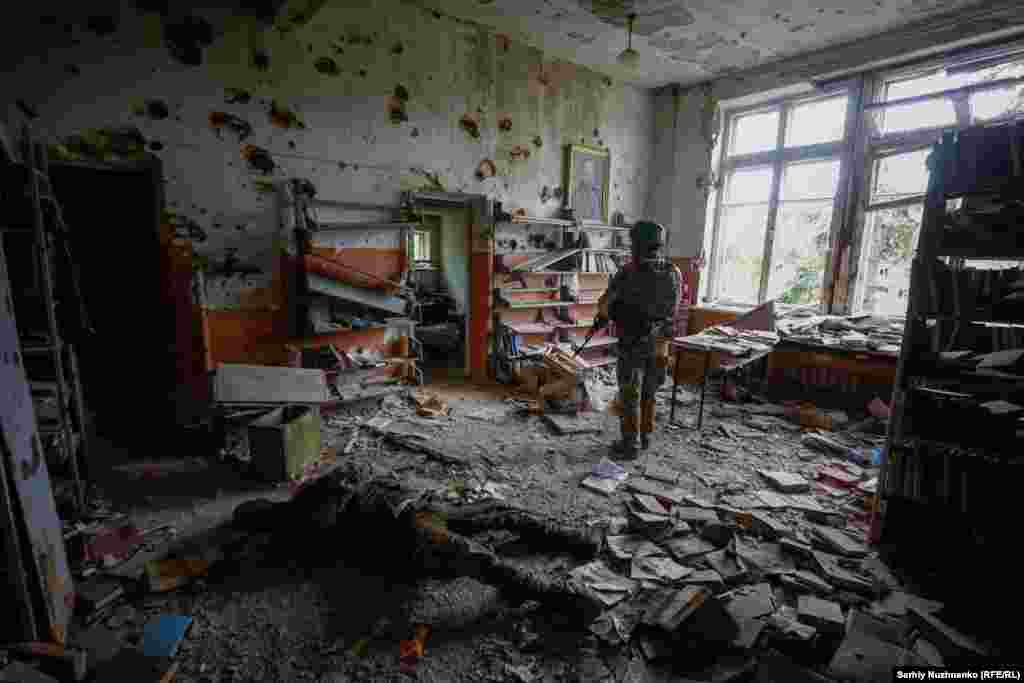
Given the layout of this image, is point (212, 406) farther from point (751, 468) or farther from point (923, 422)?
point (923, 422)

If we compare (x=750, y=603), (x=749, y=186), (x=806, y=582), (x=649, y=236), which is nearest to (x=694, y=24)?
(x=749, y=186)

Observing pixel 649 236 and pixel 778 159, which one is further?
pixel 778 159

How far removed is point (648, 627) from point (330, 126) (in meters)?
5.45

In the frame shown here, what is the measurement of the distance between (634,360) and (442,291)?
6.48 metres

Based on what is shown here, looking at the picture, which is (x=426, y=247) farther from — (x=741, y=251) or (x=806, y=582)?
(x=806, y=582)

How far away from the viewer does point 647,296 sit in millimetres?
4395

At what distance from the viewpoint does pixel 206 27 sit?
4.38 m

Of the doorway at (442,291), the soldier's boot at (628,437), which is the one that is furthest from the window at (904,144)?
the doorway at (442,291)

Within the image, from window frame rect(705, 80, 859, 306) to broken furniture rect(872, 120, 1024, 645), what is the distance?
431cm

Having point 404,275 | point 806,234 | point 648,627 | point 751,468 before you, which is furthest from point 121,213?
point 806,234

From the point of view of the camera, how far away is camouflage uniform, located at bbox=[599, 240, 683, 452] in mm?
4434

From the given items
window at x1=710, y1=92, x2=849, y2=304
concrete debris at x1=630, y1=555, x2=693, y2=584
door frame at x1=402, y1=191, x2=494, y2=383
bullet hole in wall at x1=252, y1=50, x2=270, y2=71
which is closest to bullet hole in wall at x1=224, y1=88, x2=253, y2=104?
bullet hole in wall at x1=252, y1=50, x2=270, y2=71

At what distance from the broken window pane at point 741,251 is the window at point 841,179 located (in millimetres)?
17

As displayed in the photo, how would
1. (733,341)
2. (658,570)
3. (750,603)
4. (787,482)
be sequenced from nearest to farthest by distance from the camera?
(750,603) → (658,570) → (787,482) → (733,341)
